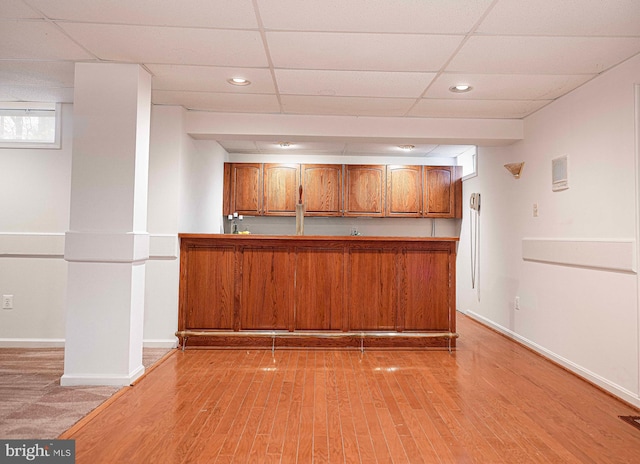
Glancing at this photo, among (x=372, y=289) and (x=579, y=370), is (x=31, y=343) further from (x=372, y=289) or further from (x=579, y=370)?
(x=579, y=370)

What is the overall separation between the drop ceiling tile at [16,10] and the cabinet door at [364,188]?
479 centimetres

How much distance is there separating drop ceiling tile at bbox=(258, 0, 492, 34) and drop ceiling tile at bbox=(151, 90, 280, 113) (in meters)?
1.46

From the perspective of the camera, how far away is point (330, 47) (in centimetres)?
294

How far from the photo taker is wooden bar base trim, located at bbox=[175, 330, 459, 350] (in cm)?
429

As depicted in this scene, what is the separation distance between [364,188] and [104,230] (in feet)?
14.4

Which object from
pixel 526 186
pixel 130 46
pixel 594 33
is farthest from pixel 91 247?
pixel 526 186

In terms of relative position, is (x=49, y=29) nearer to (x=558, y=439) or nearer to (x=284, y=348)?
(x=284, y=348)

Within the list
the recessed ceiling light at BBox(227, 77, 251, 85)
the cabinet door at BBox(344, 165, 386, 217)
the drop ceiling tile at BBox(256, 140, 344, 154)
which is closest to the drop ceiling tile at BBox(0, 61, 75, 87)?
the recessed ceiling light at BBox(227, 77, 251, 85)

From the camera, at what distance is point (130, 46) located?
9.85 ft

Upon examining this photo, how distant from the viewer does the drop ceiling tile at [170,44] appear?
2.76 m

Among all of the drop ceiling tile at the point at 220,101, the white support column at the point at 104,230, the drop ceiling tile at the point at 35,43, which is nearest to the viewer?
the drop ceiling tile at the point at 35,43

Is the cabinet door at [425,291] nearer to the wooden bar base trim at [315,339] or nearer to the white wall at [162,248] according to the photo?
the wooden bar base trim at [315,339]

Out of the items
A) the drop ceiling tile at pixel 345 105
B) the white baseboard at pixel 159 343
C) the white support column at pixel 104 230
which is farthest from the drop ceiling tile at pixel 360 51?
the white baseboard at pixel 159 343

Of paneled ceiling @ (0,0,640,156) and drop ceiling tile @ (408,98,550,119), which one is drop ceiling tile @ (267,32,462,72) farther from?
drop ceiling tile @ (408,98,550,119)
